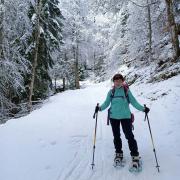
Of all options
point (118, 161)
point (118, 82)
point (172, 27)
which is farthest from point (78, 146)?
point (172, 27)

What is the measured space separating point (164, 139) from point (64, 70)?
2571 centimetres

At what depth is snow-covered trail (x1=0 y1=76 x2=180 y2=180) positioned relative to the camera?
19.2 feet

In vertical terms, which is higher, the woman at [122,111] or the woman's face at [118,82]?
the woman's face at [118,82]

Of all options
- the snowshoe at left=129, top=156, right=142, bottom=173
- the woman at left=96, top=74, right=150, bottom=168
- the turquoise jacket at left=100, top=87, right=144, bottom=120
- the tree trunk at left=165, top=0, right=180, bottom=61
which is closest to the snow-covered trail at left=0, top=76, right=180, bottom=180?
the snowshoe at left=129, top=156, right=142, bottom=173

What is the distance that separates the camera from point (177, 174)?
18.2 feet

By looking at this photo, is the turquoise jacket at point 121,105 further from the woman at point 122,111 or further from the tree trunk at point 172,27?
the tree trunk at point 172,27

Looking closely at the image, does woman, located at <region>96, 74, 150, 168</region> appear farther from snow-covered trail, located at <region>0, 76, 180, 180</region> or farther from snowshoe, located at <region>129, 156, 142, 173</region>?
snow-covered trail, located at <region>0, 76, 180, 180</region>

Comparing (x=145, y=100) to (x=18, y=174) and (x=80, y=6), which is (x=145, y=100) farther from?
(x=80, y=6)

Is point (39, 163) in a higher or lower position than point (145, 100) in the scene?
lower

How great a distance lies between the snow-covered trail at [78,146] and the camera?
5.85 metres

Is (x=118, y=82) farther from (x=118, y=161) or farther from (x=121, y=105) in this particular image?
(x=118, y=161)

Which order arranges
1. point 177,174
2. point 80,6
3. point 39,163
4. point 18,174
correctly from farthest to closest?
point 80,6
point 39,163
point 18,174
point 177,174

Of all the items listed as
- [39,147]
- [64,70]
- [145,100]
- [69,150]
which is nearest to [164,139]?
[69,150]

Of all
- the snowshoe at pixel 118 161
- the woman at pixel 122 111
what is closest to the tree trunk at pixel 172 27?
the woman at pixel 122 111
